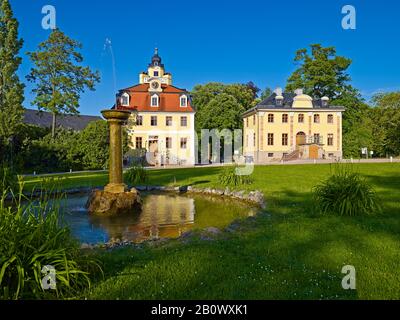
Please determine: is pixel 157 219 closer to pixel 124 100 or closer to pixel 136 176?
pixel 136 176

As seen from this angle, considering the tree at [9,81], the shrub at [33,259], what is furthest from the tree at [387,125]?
the shrub at [33,259]

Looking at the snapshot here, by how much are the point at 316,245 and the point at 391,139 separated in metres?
44.2

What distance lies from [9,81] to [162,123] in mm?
17154

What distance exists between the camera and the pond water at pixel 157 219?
759 centimetres

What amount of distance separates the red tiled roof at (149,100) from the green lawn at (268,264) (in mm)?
33805

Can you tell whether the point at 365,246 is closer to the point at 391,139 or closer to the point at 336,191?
the point at 336,191

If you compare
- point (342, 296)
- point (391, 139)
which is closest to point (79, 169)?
point (342, 296)

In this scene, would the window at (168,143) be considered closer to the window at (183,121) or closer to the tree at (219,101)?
the window at (183,121)

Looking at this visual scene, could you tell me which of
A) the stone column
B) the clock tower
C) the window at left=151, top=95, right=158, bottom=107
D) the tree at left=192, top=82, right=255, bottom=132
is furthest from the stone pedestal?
the clock tower

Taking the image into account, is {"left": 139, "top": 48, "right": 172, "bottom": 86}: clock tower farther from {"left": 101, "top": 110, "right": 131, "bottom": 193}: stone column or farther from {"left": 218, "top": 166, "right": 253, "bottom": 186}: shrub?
{"left": 101, "top": 110, "right": 131, "bottom": 193}: stone column

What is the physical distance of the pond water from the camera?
7.59 metres

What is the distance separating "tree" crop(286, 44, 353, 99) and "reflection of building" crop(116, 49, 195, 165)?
20684 mm

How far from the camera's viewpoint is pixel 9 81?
27.8 m

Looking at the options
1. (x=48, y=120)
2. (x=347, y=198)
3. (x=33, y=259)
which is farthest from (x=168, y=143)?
(x=33, y=259)
